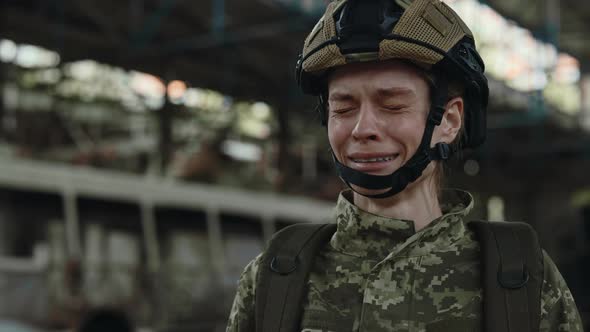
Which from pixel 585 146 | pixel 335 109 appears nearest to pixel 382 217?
pixel 335 109

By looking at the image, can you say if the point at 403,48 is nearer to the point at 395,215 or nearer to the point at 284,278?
the point at 395,215

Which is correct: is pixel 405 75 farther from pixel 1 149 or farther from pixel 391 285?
pixel 1 149

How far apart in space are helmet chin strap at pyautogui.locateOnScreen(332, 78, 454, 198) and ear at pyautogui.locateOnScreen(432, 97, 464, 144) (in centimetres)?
3

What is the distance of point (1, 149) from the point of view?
325 inches

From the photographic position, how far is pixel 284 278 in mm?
1751

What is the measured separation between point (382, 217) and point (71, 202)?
7426mm

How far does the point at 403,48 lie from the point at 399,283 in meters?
0.45

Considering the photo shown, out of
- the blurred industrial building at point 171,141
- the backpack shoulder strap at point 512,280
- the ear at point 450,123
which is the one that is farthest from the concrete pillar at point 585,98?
the backpack shoulder strap at point 512,280

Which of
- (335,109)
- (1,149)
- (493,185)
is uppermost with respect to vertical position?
(335,109)

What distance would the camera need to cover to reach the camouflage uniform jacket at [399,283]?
5.49 feet

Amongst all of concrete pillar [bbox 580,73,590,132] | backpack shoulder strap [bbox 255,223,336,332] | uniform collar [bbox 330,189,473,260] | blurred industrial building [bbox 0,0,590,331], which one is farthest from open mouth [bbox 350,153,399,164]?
concrete pillar [bbox 580,73,590,132]

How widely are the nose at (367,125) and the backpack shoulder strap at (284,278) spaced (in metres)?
0.26

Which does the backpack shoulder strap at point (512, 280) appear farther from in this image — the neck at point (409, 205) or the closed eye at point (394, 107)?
the closed eye at point (394, 107)

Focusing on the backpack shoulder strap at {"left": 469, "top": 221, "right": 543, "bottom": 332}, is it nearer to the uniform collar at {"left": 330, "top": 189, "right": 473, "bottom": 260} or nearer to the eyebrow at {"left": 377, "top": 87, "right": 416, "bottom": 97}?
the uniform collar at {"left": 330, "top": 189, "right": 473, "bottom": 260}
